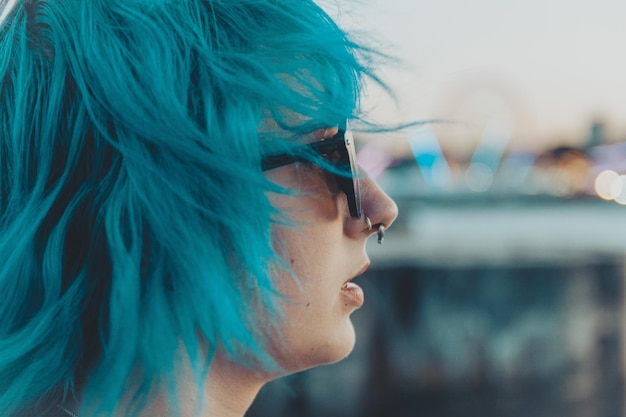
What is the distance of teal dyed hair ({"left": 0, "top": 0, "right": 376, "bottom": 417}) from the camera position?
43.3 inches

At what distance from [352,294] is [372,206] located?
15cm

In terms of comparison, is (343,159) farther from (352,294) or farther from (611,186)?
(611,186)

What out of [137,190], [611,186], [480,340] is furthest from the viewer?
[611,186]

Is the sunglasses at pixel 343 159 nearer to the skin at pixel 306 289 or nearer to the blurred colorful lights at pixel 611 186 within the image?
the skin at pixel 306 289

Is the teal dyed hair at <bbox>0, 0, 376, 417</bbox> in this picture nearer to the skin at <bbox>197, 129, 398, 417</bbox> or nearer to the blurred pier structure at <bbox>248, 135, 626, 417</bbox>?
the skin at <bbox>197, 129, 398, 417</bbox>

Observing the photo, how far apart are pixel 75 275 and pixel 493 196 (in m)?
34.2

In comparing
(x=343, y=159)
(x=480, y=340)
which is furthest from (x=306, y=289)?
(x=480, y=340)

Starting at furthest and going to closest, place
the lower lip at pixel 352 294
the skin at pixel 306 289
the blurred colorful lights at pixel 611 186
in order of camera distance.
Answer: the blurred colorful lights at pixel 611 186 → the lower lip at pixel 352 294 → the skin at pixel 306 289

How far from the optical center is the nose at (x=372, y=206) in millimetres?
1311

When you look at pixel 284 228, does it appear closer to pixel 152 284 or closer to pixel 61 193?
pixel 152 284

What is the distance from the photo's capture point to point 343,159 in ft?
4.16

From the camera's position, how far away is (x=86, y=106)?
1.11 m

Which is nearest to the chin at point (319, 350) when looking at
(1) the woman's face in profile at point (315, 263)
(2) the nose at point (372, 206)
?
(1) the woman's face in profile at point (315, 263)

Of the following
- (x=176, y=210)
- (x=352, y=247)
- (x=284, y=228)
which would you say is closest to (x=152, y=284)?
(x=176, y=210)
